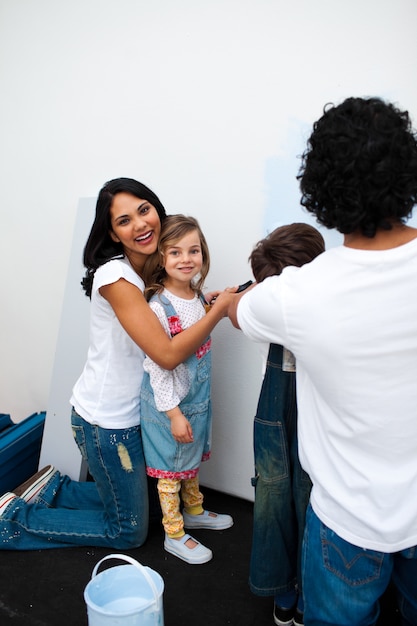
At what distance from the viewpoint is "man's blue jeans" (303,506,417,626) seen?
1020 millimetres

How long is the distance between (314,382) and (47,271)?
6.42 feet

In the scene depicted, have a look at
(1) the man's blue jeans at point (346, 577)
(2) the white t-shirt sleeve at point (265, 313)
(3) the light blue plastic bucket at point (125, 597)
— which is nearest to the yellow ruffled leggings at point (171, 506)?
(3) the light blue plastic bucket at point (125, 597)

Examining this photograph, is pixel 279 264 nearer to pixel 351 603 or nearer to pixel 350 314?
pixel 350 314

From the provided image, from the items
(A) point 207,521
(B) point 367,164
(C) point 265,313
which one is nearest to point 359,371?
(C) point 265,313

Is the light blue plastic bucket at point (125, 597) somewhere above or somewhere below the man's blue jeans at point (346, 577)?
below

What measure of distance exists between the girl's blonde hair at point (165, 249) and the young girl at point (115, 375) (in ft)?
0.10

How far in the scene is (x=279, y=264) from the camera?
1.27 metres

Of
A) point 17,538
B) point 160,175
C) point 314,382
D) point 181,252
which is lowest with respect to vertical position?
point 17,538

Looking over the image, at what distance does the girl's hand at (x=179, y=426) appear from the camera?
66.6 inches

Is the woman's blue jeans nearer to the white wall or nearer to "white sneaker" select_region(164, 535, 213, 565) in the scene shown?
"white sneaker" select_region(164, 535, 213, 565)

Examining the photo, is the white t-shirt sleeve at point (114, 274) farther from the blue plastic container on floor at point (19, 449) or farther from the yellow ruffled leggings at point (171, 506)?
the blue plastic container on floor at point (19, 449)

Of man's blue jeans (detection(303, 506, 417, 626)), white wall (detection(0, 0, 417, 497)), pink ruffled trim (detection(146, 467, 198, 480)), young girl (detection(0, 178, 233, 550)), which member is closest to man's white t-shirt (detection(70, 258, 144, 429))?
young girl (detection(0, 178, 233, 550))

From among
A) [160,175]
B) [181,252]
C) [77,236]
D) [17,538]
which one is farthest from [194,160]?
[17,538]

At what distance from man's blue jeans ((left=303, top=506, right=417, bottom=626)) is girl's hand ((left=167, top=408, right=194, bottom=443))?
671 mm
